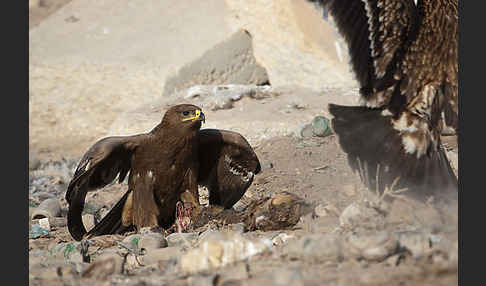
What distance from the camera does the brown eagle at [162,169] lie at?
14.9 feet

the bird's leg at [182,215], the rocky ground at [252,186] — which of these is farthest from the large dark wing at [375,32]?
the bird's leg at [182,215]

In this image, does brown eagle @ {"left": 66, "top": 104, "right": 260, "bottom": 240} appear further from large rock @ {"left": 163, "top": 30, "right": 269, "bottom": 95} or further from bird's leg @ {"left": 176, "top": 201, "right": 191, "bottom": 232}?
large rock @ {"left": 163, "top": 30, "right": 269, "bottom": 95}

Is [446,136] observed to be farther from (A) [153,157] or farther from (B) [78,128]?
(B) [78,128]

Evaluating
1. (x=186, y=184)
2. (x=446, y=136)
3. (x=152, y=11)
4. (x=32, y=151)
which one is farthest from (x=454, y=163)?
(x=32, y=151)

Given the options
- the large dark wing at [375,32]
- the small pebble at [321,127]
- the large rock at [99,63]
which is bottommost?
the large rock at [99,63]

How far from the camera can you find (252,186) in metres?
5.77

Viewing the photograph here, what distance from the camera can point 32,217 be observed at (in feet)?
18.4

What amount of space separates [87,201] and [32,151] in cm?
527

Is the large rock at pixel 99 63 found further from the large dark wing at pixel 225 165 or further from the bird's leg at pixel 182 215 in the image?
the bird's leg at pixel 182 215

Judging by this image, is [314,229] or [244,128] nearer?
[314,229]

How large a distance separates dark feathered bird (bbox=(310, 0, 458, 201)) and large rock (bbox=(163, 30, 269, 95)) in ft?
20.3

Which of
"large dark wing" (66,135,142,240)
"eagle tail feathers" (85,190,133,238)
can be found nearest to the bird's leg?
"eagle tail feathers" (85,190,133,238)

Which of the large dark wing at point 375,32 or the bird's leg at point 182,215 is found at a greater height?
the large dark wing at point 375,32

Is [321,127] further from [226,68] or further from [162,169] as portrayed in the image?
[226,68]
